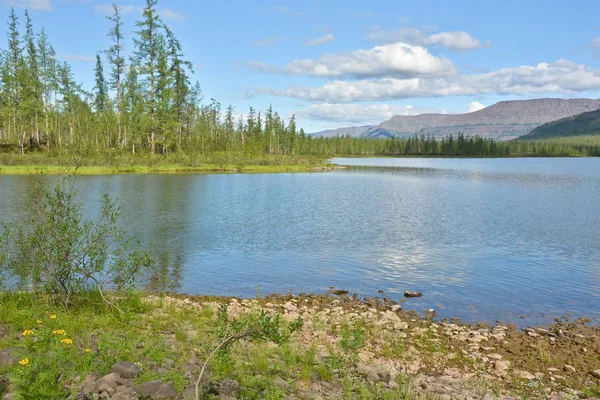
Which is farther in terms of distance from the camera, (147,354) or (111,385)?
(147,354)

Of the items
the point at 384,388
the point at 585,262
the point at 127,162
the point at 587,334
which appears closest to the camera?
the point at 384,388

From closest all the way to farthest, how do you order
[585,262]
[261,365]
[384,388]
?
[384,388], [261,365], [585,262]

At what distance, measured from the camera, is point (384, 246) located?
2545cm

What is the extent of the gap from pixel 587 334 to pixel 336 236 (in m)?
16.3

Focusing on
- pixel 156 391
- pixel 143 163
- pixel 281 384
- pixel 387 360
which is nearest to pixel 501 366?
pixel 387 360

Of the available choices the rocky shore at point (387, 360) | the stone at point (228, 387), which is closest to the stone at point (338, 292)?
the rocky shore at point (387, 360)

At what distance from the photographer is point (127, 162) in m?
74.4

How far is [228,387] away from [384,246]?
18647mm

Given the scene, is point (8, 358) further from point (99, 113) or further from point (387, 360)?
point (99, 113)

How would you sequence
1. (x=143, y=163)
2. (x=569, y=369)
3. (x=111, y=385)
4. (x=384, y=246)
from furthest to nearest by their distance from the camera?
(x=143, y=163) < (x=384, y=246) < (x=569, y=369) < (x=111, y=385)

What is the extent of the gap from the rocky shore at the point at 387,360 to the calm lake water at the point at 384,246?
204 cm

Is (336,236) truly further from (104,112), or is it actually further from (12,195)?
(104,112)

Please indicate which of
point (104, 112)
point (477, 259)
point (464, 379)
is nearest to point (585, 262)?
point (477, 259)

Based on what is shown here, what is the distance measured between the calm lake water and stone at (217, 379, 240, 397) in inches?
346
